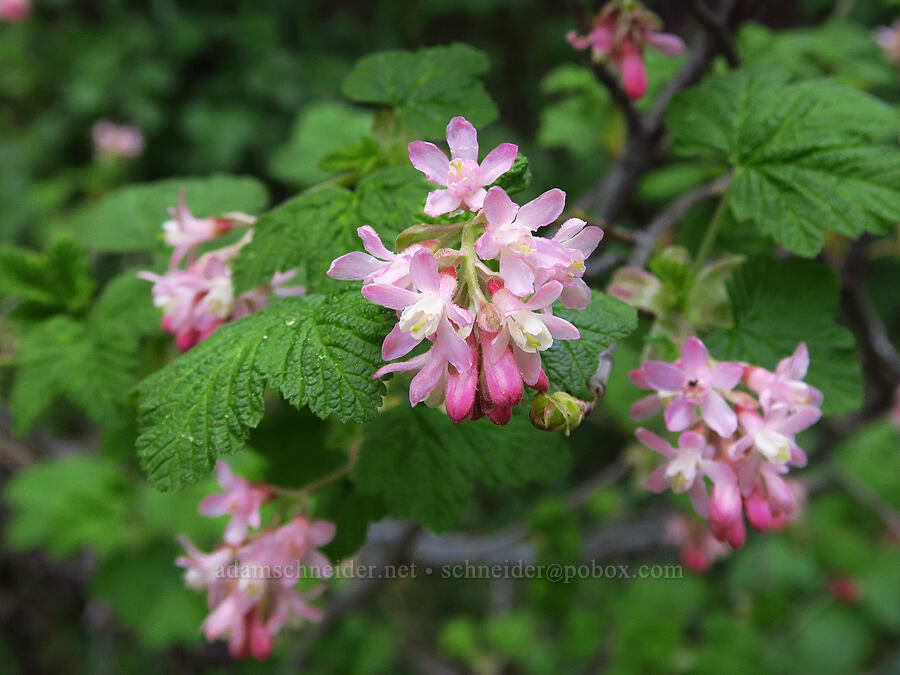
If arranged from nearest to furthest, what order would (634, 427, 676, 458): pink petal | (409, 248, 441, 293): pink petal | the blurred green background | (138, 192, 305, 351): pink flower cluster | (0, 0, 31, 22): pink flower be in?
(409, 248, 441, 293): pink petal
(634, 427, 676, 458): pink petal
(138, 192, 305, 351): pink flower cluster
the blurred green background
(0, 0, 31, 22): pink flower

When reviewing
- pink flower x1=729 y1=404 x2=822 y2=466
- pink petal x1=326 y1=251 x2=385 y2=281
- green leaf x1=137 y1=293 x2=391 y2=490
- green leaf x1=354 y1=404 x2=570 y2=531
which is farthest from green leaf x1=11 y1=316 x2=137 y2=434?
pink flower x1=729 y1=404 x2=822 y2=466

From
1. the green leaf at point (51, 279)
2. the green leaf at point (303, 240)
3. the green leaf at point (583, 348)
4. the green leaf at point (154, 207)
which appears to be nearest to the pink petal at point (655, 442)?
the green leaf at point (583, 348)

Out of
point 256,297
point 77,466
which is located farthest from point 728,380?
point 77,466

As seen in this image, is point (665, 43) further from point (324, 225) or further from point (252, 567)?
point (252, 567)

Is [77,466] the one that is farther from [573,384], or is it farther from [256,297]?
[573,384]

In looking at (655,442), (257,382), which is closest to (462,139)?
(257,382)

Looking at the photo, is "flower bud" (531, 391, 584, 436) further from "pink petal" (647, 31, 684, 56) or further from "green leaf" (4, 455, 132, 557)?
"green leaf" (4, 455, 132, 557)
